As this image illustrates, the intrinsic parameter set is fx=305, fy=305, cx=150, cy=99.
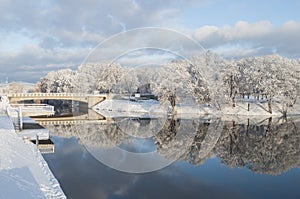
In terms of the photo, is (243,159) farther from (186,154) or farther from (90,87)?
(90,87)

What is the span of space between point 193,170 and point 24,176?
7.13 m

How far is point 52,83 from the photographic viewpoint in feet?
251

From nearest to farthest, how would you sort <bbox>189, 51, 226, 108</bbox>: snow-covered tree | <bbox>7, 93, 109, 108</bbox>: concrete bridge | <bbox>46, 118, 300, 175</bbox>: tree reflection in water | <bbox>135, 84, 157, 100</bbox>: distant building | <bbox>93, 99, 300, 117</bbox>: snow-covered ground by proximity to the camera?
<bbox>46, 118, 300, 175</bbox>: tree reflection in water, <bbox>189, 51, 226, 108</bbox>: snow-covered tree, <bbox>93, 99, 300, 117</bbox>: snow-covered ground, <bbox>135, 84, 157, 100</bbox>: distant building, <bbox>7, 93, 109, 108</bbox>: concrete bridge

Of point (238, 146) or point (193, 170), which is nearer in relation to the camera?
point (193, 170)

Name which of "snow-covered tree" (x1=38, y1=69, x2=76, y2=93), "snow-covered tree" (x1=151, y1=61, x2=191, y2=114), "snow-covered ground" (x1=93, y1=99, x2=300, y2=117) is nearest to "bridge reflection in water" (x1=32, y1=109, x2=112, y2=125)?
"snow-covered ground" (x1=93, y1=99, x2=300, y2=117)

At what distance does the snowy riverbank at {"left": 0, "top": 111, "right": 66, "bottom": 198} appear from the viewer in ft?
27.1

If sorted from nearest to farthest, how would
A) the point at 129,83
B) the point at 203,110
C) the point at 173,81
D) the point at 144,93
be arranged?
the point at 173,81
the point at 203,110
the point at 144,93
the point at 129,83

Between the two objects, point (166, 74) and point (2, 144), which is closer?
point (2, 144)

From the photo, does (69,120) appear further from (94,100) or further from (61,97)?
(94,100)

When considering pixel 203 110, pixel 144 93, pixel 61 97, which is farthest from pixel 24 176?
pixel 61 97

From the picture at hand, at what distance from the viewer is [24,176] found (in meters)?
9.70

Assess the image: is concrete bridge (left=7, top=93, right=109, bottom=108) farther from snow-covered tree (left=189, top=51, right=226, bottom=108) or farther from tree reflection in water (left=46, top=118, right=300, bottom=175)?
tree reflection in water (left=46, top=118, right=300, bottom=175)

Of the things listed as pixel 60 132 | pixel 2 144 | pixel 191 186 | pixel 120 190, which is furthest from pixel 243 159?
pixel 60 132

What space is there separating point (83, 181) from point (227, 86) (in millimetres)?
30821
